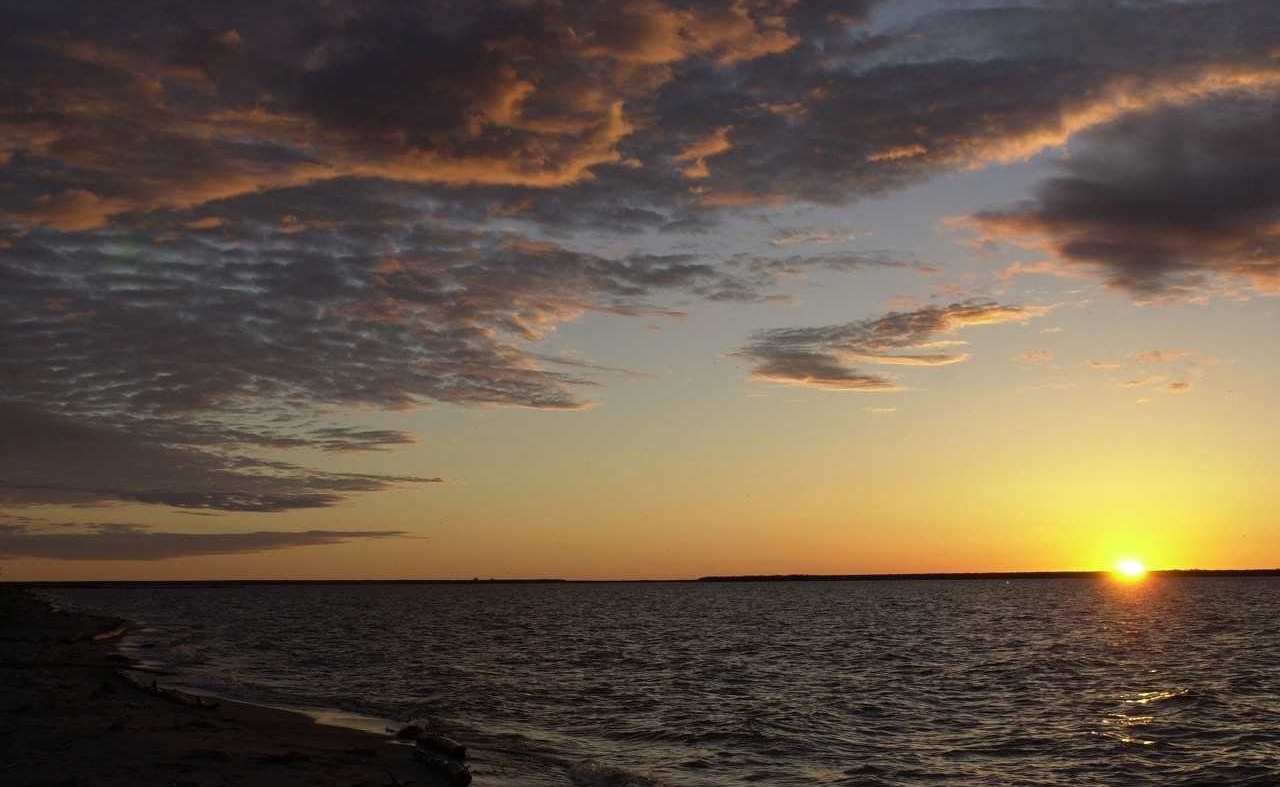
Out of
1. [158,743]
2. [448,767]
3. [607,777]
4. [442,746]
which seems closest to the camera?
[448,767]

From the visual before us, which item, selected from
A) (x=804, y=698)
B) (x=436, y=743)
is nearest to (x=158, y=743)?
(x=436, y=743)

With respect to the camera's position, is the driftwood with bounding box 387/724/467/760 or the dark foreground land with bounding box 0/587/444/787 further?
the driftwood with bounding box 387/724/467/760

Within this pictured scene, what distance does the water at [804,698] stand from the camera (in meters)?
29.5

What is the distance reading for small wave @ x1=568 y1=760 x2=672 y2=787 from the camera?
26.7 m

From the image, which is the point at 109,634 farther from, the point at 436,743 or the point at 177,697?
the point at 436,743

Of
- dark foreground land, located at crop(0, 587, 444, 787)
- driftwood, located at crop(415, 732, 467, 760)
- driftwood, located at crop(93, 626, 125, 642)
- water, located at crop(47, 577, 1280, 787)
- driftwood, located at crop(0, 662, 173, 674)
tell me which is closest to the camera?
dark foreground land, located at crop(0, 587, 444, 787)

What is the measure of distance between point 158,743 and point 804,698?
2775 centimetres

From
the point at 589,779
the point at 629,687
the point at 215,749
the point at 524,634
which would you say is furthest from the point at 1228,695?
the point at 524,634

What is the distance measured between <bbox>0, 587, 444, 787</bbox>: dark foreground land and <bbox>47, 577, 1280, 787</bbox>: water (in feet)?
12.7

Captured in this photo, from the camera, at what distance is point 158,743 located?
25.8 m

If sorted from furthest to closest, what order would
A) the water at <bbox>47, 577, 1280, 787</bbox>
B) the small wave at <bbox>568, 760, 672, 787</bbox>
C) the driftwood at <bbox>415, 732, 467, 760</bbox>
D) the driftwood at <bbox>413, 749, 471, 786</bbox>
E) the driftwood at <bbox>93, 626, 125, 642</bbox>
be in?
the driftwood at <bbox>93, 626, 125, 642</bbox> → the water at <bbox>47, 577, 1280, 787</bbox> → the driftwood at <bbox>415, 732, 467, 760</bbox> → the small wave at <bbox>568, 760, 672, 787</bbox> → the driftwood at <bbox>413, 749, 471, 786</bbox>

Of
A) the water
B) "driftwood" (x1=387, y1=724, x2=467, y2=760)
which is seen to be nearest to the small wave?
the water

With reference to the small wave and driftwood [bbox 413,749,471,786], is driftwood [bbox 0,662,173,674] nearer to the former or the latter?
driftwood [bbox 413,749,471,786]

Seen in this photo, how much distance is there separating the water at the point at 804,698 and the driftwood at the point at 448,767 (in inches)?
29.7
